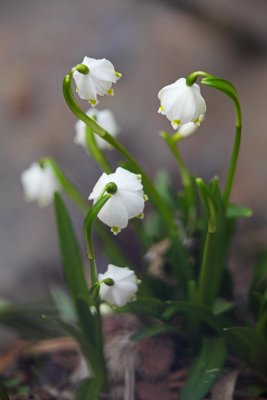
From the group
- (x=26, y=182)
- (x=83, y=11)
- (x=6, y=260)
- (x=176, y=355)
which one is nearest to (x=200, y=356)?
(x=176, y=355)

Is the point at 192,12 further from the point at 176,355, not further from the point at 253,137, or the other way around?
the point at 176,355

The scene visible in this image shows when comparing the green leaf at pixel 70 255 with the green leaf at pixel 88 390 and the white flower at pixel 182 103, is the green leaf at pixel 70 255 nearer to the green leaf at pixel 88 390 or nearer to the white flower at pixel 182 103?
the green leaf at pixel 88 390

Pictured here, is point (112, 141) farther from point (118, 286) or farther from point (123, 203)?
point (118, 286)

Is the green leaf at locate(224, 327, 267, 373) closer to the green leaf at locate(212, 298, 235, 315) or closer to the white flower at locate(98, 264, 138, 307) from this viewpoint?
the green leaf at locate(212, 298, 235, 315)

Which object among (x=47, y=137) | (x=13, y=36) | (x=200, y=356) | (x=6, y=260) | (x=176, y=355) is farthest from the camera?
(x=13, y=36)

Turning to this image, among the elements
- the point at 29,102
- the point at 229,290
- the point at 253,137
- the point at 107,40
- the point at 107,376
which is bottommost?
the point at 107,376

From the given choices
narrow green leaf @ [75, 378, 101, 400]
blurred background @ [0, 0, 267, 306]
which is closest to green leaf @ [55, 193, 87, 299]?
narrow green leaf @ [75, 378, 101, 400]

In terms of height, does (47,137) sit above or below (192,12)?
below

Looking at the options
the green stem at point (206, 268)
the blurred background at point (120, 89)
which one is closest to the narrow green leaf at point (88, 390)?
the green stem at point (206, 268)
